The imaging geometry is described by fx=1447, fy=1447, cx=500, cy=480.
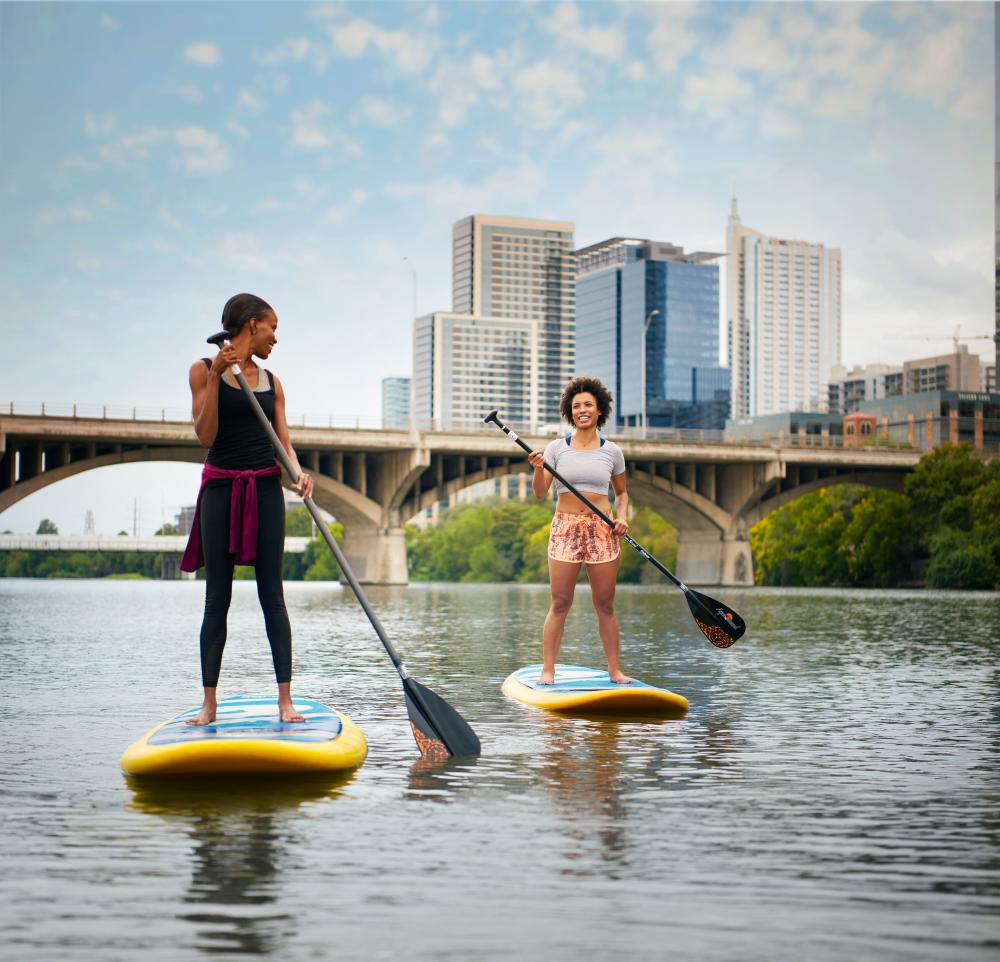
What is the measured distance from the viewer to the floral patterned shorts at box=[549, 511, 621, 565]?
10.7 metres

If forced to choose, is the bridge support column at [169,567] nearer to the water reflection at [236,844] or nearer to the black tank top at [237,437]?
the black tank top at [237,437]

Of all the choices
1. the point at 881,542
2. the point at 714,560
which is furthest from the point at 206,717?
the point at 714,560

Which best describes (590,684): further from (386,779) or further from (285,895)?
(285,895)

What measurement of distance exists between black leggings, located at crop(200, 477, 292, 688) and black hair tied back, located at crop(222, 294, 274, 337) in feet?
2.75

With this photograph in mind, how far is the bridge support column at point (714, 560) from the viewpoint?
77.5m

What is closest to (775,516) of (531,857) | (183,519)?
(531,857)

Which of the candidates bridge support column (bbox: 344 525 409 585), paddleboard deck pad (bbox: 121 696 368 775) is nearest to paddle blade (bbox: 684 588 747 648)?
paddleboard deck pad (bbox: 121 696 368 775)

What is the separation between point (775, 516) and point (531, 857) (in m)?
80.9

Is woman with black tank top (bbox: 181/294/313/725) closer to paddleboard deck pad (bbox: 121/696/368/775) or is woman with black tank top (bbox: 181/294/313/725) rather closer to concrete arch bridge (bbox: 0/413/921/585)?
paddleboard deck pad (bbox: 121/696/368/775)

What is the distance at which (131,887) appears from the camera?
4.78m

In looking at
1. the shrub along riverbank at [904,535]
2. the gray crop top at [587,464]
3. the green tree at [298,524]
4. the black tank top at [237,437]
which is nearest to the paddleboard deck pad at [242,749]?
the black tank top at [237,437]

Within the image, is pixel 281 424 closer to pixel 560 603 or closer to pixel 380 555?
pixel 560 603

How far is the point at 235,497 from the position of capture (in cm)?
763

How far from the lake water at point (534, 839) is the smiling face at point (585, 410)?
7.27 feet
